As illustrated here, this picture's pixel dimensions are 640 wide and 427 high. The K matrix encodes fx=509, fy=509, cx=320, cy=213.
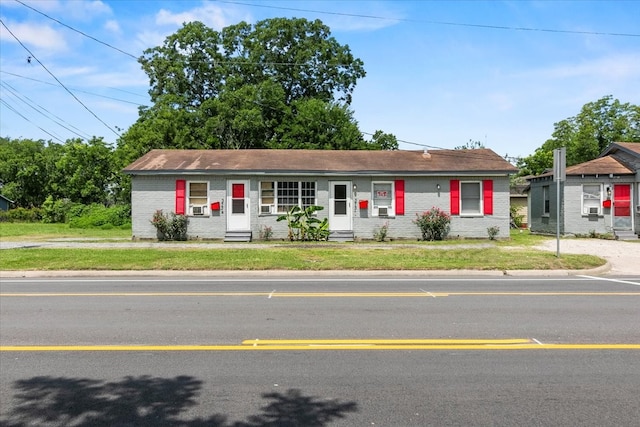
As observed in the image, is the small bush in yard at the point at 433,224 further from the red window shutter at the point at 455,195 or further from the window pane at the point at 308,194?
the window pane at the point at 308,194

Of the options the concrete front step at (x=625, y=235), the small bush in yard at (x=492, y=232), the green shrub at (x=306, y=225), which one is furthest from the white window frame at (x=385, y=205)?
the concrete front step at (x=625, y=235)

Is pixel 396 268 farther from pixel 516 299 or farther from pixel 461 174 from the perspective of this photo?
pixel 461 174

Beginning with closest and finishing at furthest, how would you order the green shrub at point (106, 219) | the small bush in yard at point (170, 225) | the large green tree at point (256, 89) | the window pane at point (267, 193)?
1. the small bush in yard at point (170, 225)
2. the window pane at point (267, 193)
3. the green shrub at point (106, 219)
4. the large green tree at point (256, 89)

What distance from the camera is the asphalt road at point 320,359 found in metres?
4.14

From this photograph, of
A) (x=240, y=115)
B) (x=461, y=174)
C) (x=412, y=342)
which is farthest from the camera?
(x=240, y=115)

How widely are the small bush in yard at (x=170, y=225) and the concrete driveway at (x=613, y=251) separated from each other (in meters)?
14.0

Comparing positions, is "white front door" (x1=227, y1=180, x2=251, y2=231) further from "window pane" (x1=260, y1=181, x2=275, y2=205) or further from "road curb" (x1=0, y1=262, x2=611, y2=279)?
"road curb" (x1=0, y1=262, x2=611, y2=279)

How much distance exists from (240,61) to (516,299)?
1620 inches

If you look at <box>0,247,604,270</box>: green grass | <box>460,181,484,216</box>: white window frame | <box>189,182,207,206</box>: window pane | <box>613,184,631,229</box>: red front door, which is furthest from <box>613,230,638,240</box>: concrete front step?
<box>189,182,207,206</box>: window pane

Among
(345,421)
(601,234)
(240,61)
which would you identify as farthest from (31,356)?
(240,61)

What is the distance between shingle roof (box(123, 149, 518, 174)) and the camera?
70.3 ft

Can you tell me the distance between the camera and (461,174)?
21.6 metres

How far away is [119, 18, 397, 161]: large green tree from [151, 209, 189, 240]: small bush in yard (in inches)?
617

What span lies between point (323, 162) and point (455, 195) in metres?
5.91
